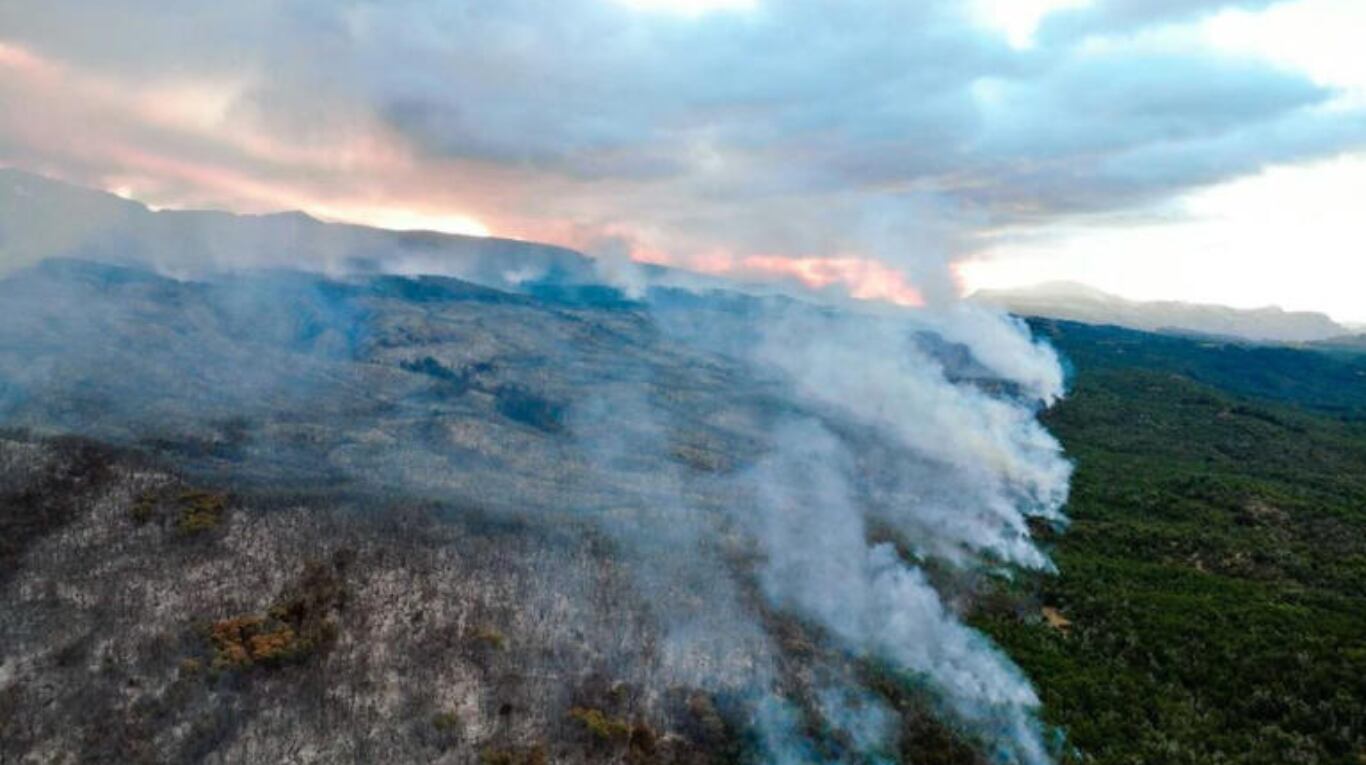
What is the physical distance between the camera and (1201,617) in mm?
62406

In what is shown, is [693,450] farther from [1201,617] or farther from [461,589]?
[1201,617]

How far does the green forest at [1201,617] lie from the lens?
47094 millimetres

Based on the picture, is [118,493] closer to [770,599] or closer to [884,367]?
[770,599]

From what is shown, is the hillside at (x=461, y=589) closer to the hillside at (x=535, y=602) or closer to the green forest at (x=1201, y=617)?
the hillside at (x=535, y=602)

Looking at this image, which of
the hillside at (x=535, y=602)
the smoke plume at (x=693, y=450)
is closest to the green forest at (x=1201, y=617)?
the hillside at (x=535, y=602)

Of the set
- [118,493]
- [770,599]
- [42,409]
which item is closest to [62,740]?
[118,493]

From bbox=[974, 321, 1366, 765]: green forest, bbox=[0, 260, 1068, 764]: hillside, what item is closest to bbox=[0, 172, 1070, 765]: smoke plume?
bbox=[0, 260, 1068, 764]: hillside

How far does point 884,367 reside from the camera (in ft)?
604

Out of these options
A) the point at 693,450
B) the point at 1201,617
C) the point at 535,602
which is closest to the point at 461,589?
the point at 535,602

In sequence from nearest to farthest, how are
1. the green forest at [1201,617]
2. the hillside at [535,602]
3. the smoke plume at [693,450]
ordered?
the hillside at [535,602], the green forest at [1201,617], the smoke plume at [693,450]

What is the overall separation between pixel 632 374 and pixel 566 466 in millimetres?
80000

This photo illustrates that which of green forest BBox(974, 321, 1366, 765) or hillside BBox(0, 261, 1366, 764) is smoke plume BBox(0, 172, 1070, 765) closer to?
hillside BBox(0, 261, 1366, 764)

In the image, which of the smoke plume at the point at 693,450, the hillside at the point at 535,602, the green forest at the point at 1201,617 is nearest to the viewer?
the hillside at the point at 535,602

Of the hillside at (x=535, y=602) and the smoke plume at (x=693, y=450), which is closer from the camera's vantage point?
the hillside at (x=535, y=602)
